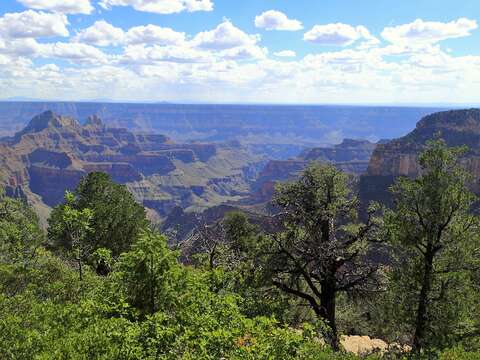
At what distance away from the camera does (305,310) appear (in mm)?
37281

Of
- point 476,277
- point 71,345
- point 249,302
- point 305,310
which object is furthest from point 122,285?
point 305,310

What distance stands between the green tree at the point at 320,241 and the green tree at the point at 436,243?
2750 millimetres

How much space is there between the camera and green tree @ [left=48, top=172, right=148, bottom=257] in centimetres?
4322

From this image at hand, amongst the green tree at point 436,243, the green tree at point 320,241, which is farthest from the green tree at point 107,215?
the green tree at point 436,243

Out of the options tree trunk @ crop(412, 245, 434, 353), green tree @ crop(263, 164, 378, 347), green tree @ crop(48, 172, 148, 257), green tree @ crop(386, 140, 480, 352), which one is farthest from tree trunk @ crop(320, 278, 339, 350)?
green tree @ crop(48, 172, 148, 257)

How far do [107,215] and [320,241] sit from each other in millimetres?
25243

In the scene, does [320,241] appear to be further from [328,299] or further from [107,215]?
[107,215]

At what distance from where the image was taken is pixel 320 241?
2636cm

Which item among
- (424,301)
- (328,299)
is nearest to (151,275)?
(328,299)

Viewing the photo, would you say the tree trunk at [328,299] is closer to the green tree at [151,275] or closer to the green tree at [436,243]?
the green tree at [436,243]

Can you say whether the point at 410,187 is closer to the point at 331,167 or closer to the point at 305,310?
the point at 331,167

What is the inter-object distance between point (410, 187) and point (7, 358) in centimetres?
1860

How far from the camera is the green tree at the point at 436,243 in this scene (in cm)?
2203

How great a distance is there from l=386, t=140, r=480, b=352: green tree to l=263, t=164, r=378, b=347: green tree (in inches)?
108
